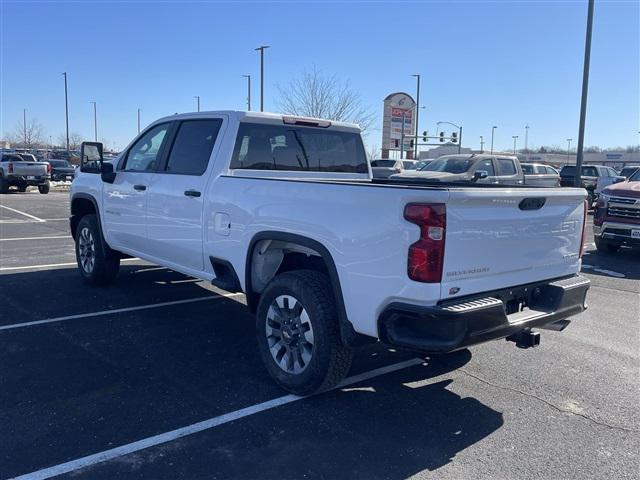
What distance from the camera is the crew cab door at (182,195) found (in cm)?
514

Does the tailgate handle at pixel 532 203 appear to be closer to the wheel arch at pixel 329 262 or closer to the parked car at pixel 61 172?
the wheel arch at pixel 329 262

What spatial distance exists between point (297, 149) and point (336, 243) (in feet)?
7.03

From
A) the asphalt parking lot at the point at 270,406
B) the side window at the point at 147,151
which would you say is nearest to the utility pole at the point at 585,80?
the asphalt parking lot at the point at 270,406

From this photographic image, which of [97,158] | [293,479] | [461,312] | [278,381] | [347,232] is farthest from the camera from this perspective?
[97,158]

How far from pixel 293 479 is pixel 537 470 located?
4.58 ft

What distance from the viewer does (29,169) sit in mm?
24578

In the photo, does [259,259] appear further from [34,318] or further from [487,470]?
[34,318]

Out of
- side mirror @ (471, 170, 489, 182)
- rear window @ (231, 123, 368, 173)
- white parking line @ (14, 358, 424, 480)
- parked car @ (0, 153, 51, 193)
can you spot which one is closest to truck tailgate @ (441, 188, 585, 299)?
white parking line @ (14, 358, 424, 480)

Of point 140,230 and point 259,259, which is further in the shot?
point 140,230

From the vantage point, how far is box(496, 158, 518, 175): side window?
16.5 m

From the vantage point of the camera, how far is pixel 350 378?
4535mm

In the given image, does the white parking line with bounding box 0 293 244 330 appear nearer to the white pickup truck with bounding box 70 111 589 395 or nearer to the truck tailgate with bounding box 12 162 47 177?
the white pickup truck with bounding box 70 111 589 395

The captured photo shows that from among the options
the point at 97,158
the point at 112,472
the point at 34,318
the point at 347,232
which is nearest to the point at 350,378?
the point at 347,232

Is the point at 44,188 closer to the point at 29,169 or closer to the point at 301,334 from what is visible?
the point at 29,169
